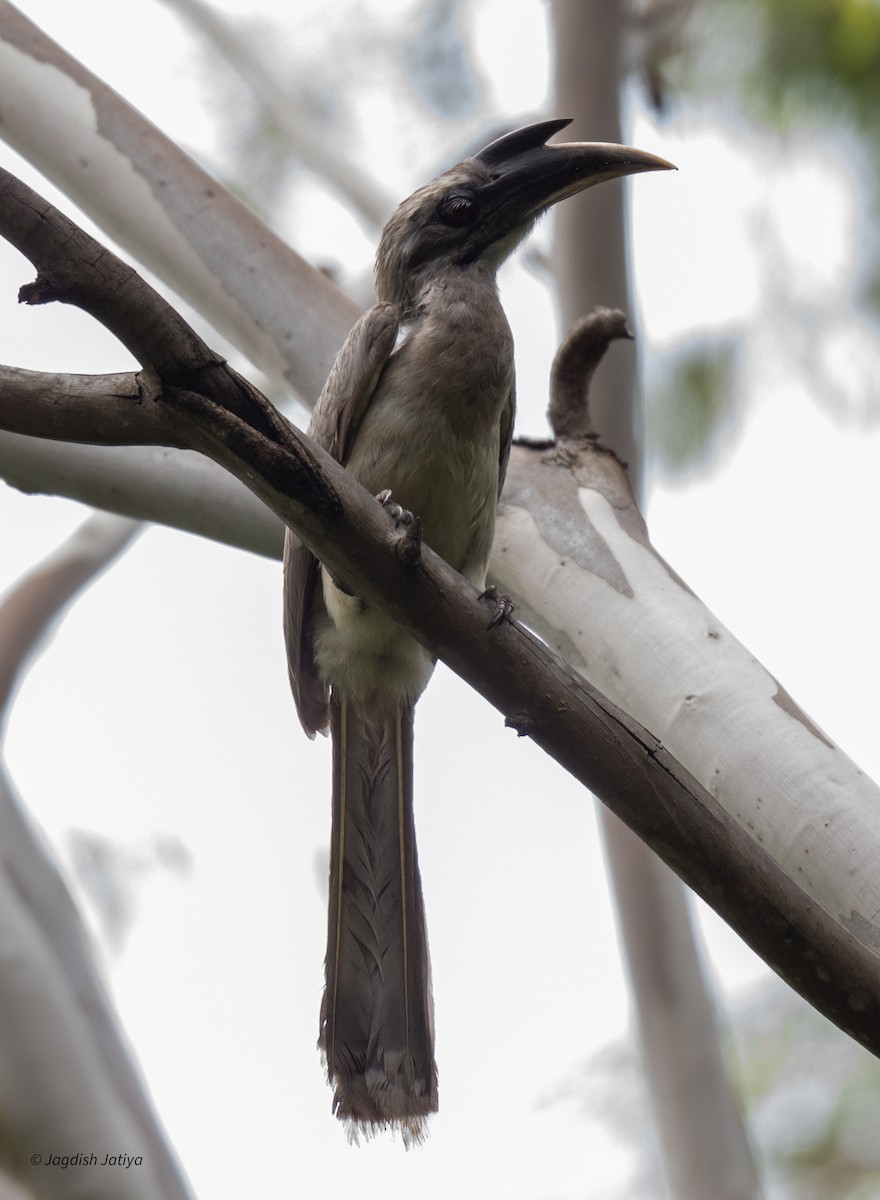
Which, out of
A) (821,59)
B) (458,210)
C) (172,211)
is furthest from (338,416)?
(821,59)

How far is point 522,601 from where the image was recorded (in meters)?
3.04

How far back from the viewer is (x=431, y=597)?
2.07 m

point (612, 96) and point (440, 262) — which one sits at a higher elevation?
point (612, 96)

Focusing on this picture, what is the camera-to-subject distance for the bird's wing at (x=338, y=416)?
2938mm

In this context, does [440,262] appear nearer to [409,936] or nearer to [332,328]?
[332,328]

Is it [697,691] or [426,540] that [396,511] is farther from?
[697,691]

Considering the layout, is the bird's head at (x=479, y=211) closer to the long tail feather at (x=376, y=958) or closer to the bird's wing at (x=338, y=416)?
the bird's wing at (x=338, y=416)

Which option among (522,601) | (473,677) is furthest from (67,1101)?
(473,677)

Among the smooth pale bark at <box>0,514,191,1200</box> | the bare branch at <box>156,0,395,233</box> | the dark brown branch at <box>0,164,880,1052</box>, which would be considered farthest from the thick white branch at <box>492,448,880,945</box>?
the bare branch at <box>156,0,395,233</box>

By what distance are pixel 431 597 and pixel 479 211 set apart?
179cm

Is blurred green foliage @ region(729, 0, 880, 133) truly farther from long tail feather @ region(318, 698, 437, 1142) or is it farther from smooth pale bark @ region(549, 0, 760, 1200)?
long tail feather @ region(318, 698, 437, 1142)

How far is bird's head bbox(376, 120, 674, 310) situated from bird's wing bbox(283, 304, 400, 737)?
27 centimetres

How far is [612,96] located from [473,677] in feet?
9.97

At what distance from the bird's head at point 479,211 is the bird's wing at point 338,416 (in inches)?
10.7
